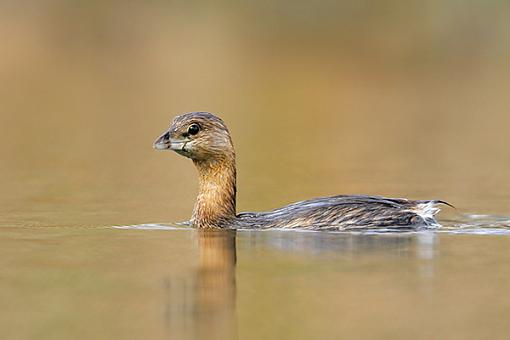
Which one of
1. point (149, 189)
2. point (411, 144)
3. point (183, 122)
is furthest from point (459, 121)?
point (183, 122)

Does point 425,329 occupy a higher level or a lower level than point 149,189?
lower

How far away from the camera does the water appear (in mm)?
9859

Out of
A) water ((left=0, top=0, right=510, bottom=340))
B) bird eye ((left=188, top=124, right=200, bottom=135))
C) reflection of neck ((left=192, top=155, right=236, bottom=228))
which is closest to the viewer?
water ((left=0, top=0, right=510, bottom=340))

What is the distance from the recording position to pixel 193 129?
1391 cm

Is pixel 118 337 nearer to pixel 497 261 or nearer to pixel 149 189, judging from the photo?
pixel 497 261

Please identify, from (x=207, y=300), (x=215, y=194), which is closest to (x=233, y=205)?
(x=215, y=194)

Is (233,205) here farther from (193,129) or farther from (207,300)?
(207,300)

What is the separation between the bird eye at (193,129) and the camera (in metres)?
13.9

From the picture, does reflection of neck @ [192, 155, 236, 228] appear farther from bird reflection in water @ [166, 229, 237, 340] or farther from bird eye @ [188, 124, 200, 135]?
bird reflection in water @ [166, 229, 237, 340]

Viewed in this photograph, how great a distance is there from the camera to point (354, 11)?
4328 centimetres

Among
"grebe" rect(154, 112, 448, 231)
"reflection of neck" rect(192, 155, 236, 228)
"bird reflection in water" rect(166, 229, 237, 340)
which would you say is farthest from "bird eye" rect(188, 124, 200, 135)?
"bird reflection in water" rect(166, 229, 237, 340)

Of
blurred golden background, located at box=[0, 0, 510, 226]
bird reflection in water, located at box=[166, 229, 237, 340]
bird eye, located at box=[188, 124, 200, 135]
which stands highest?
blurred golden background, located at box=[0, 0, 510, 226]

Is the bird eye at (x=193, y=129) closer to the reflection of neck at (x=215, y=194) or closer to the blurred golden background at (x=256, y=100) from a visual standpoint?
the reflection of neck at (x=215, y=194)

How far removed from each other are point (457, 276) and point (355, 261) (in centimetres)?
100
